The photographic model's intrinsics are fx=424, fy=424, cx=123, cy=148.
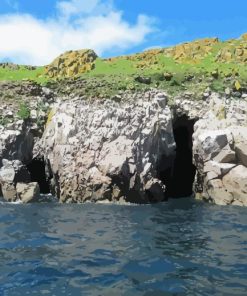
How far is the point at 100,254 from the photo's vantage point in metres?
15.4

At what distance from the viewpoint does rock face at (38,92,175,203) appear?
89.6ft

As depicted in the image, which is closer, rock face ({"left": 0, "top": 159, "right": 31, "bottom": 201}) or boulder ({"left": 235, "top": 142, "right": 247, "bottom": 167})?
boulder ({"left": 235, "top": 142, "right": 247, "bottom": 167})

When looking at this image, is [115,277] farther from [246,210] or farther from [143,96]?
[143,96]

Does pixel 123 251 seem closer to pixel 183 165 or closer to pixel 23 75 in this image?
pixel 183 165

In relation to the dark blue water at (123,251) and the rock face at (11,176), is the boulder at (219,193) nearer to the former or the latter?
the dark blue water at (123,251)

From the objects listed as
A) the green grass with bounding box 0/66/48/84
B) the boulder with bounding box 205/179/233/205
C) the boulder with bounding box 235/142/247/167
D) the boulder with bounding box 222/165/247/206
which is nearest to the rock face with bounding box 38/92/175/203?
the boulder with bounding box 205/179/233/205

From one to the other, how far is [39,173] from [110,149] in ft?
29.2

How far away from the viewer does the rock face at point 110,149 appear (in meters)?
27.3

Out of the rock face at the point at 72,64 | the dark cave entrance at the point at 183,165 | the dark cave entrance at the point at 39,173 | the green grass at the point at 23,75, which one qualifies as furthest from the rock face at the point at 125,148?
the rock face at the point at 72,64

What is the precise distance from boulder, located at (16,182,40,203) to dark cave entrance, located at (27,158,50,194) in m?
4.30

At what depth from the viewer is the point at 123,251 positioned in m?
15.7

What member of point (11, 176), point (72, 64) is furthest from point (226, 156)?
point (72, 64)

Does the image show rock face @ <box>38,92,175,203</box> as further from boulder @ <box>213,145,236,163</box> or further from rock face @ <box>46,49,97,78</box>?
rock face @ <box>46,49,97,78</box>

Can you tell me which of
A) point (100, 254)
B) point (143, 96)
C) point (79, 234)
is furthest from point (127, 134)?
point (100, 254)
